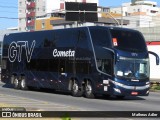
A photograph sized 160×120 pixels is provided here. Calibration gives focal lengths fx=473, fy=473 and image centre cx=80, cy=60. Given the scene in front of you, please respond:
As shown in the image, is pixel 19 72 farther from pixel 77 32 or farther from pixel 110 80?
pixel 110 80

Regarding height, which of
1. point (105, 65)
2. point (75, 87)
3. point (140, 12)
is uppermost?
point (105, 65)

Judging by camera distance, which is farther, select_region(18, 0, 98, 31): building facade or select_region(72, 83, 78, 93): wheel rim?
select_region(18, 0, 98, 31): building facade

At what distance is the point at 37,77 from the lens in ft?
97.2

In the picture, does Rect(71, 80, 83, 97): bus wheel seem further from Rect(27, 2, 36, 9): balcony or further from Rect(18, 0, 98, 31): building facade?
Rect(27, 2, 36, 9): balcony

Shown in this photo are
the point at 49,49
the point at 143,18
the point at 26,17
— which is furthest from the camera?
the point at 143,18

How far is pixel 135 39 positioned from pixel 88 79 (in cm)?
324

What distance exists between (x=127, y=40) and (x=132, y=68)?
1494 mm

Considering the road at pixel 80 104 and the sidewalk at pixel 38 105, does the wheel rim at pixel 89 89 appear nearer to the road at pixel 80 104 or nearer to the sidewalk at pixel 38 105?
the road at pixel 80 104

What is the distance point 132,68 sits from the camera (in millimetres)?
23875

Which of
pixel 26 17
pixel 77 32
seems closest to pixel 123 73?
pixel 77 32

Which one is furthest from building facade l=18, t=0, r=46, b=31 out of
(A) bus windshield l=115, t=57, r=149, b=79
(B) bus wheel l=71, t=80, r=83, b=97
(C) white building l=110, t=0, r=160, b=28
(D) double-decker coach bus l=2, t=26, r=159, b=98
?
(A) bus windshield l=115, t=57, r=149, b=79

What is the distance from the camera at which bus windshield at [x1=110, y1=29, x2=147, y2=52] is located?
2370cm

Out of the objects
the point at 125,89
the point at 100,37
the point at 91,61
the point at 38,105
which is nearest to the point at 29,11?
the point at 91,61

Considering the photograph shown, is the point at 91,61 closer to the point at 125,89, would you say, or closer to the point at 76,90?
the point at 76,90
